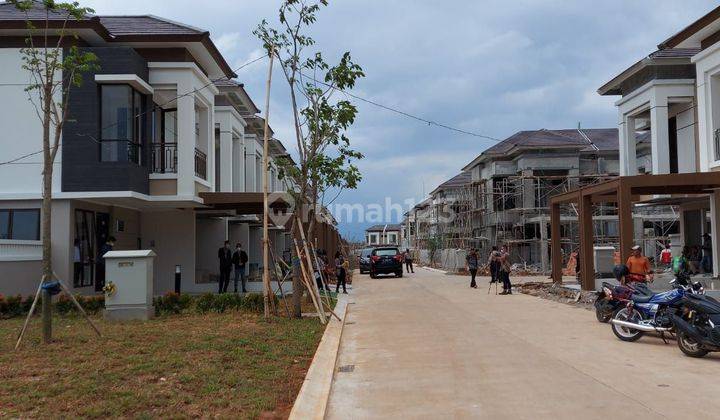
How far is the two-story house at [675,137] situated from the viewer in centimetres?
1669

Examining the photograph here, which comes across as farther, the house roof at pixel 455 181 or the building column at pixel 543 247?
the house roof at pixel 455 181

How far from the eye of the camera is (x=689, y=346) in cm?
916

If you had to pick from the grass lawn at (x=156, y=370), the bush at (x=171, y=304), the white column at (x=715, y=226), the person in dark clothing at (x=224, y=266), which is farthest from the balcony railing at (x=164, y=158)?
the white column at (x=715, y=226)

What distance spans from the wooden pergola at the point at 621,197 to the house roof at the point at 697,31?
164 inches

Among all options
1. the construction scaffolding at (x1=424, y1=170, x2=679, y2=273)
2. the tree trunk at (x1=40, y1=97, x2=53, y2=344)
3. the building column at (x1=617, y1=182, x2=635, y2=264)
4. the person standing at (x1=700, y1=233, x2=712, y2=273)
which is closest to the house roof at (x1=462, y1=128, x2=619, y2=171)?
the construction scaffolding at (x1=424, y1=170, x2=679, y2=273)

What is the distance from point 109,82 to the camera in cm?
1666

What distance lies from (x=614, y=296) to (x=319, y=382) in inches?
280

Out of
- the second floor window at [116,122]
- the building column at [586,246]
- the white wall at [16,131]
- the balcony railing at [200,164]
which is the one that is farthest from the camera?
the balcony railing at [200,164]

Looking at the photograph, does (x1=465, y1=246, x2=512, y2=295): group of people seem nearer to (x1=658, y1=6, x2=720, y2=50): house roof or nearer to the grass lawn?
(x1=658, y1=6, x2=720, y2=50): house roof

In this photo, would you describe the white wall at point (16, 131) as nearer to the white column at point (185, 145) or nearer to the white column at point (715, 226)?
the white column at point (185, 145)

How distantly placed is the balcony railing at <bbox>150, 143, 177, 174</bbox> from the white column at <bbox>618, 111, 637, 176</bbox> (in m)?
15.3

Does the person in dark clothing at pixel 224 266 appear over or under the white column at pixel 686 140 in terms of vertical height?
under

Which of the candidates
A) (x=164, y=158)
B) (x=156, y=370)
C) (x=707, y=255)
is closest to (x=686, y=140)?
(x=707, y=255)

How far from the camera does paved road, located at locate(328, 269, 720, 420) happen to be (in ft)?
20.7
